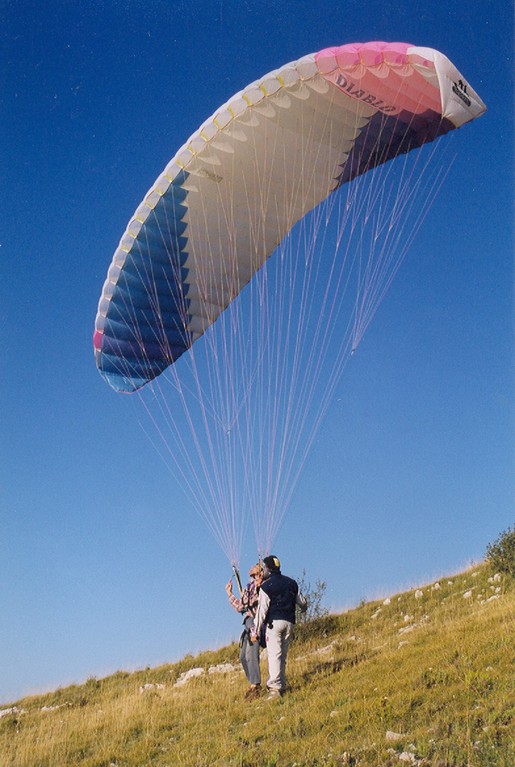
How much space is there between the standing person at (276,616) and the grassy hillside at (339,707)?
0.25 metres

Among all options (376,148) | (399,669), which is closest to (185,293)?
(376,148)

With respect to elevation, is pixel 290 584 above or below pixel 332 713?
above

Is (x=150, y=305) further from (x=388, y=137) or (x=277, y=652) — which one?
(x=277, y=652)

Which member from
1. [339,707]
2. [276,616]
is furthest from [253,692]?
[339,707]

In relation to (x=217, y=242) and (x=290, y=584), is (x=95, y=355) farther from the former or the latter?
(x=290, y=584)

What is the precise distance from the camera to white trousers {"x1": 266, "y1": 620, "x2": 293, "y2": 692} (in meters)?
7.54

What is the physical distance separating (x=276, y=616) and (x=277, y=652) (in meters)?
0.38

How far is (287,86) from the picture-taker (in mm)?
9141

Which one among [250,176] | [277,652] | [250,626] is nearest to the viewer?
[277,652]

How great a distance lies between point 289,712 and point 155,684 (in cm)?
515

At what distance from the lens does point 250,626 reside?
8195 mm

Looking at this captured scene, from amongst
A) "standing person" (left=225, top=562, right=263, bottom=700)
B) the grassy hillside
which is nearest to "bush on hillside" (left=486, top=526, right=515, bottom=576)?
the grassy hillside

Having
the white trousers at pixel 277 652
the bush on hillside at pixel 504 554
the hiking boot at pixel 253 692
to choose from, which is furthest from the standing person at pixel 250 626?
the bush on hillside at pixel 504 554

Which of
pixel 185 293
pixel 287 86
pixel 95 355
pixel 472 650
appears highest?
pixel 287 86
